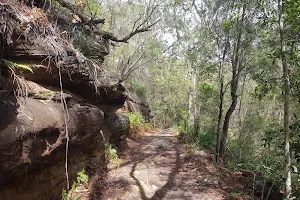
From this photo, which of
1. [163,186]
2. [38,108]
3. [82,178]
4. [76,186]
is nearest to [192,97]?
[163,186]

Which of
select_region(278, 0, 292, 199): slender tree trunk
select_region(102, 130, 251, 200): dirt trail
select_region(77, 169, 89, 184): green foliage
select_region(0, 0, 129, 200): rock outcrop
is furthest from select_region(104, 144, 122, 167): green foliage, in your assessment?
select_region(278, 0, 292, 199): slender tree trunk

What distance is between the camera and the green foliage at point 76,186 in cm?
512

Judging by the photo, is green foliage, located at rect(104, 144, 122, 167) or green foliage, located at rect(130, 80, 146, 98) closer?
green foliage, located at rect(104, 144, 122, 167)

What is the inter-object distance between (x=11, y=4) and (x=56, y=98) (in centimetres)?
191

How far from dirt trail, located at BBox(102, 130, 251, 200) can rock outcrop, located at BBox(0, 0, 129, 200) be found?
3.91 feet

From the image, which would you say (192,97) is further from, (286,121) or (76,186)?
(76,186)

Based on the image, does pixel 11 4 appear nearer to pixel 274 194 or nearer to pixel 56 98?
pixel 56 98

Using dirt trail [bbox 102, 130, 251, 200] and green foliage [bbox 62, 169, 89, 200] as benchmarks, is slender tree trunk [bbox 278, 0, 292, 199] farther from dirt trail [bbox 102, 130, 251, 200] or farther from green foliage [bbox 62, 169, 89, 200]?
green foliage [bbox 62, 169, 89, 200]

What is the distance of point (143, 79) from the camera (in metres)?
31.5

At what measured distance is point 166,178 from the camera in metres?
7.16

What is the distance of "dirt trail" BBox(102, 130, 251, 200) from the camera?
6.04 meters

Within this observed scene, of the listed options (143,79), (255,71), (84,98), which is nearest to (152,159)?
(84,98)

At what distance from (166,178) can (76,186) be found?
261 centimetres

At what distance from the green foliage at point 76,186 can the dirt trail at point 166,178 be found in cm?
61
